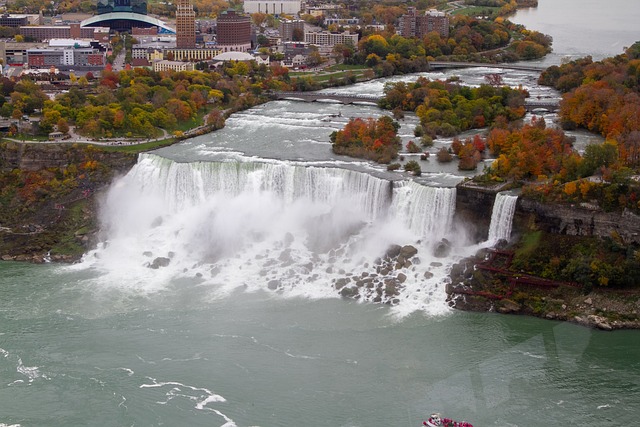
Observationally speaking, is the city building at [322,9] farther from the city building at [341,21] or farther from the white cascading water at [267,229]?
the white cascading water at [267,229]

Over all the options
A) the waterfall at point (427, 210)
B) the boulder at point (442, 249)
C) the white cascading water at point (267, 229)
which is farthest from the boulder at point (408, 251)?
the waterfall at point (427, 210)

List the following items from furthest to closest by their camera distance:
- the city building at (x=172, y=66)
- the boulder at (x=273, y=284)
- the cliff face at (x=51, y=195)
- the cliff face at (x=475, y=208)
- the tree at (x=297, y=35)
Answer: the tree at (x=297, y=35) < the city building at (x=172, y=66) < the cliff face at (x=51, y=195) < the cliff face at (x=475, y=208) < the boulder at (x=273, y=284)

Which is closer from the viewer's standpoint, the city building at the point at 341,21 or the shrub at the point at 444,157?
the shrub at the point at 444,157

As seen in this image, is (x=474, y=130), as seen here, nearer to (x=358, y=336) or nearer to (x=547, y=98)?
(x=547, y=98)

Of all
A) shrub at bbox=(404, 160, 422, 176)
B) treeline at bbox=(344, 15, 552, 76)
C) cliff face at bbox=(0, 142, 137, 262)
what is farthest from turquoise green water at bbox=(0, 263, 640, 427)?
treeline at bbox=(344, 15, 552, 76)

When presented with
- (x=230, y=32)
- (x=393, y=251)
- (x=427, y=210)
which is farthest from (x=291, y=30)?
(x=393, y=251)

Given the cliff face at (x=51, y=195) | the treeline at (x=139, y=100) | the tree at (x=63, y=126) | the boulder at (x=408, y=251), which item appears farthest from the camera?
the treeline at (x=139, y=100)

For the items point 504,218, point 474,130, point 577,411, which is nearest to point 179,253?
point 504,218

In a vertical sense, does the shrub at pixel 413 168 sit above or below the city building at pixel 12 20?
below
